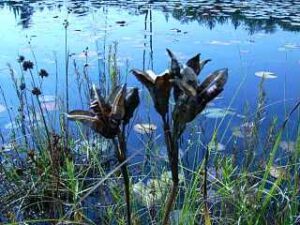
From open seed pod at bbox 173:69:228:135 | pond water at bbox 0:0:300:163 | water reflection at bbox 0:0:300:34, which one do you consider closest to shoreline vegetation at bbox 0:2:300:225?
open seed pod at bbox 173:69:228:135

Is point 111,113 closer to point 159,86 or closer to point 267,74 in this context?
point 159,86

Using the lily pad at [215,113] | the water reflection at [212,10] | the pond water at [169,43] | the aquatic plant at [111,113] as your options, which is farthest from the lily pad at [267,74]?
the aquatic plant at [111,113]

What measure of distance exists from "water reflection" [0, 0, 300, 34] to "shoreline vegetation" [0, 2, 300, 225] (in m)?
2.45

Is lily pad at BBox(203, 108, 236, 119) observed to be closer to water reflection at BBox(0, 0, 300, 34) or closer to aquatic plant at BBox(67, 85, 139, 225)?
aquatic plant at BBox(67, 85, 139, 225)

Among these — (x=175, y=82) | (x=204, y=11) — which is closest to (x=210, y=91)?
(x=175, y=82)

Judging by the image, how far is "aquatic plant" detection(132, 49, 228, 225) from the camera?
0.59m

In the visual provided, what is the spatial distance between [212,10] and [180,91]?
5206 millimetres

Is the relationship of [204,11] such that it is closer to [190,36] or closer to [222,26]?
[222,26]

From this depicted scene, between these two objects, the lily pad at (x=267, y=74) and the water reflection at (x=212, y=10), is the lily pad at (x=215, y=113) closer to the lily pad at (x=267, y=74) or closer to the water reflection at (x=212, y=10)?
the lily pad at (x=267, y=74)

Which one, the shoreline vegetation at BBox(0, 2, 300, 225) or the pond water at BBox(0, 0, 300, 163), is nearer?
A: the shoreline vegetation at BBox(0, 2, 300, 225)

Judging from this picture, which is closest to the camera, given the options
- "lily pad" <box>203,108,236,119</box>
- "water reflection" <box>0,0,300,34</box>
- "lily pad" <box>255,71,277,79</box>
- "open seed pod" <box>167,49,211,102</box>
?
"open seed pod" <box>167,49,211,102</box>

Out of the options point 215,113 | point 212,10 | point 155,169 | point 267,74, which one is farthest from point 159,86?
point 212,10

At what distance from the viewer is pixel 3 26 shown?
5.02 meters

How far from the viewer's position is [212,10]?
5645 millimetres
